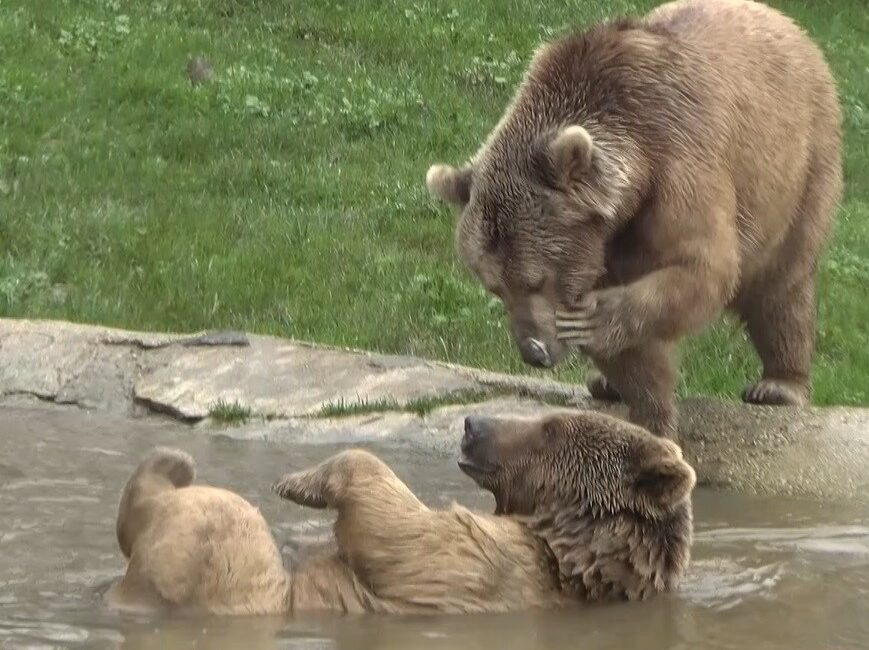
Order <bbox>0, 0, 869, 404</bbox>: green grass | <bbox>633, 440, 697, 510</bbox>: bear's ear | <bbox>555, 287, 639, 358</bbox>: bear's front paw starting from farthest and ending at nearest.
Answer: <bbox>0, 0, 869, 404</bbox>: green grass → <bbox>555, 287, 639, 358</bbox>: bear's front paw → <bbox>633, 440, 697, 510</bbox>: bear's ear

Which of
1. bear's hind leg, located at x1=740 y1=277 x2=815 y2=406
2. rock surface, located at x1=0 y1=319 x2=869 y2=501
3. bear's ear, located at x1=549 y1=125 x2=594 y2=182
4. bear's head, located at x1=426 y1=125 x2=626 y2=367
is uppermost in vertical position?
bear's ear, located at x1=549 y1=125 x2=594 y2=182

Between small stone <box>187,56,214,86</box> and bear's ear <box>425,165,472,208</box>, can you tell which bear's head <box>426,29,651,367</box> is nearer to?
bear's ear <box>425,165,472,208</box>

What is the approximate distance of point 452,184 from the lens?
23.8 ft

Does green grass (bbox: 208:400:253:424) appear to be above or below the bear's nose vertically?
below

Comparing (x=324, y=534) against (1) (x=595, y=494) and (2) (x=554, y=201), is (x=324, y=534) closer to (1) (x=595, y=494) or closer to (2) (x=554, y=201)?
(1) (x=595, y=494)

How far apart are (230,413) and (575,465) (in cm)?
266

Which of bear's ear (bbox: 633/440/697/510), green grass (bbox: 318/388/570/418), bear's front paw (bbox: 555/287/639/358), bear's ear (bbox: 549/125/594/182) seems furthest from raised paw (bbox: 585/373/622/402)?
bear's ear (bbox: 633/440/697/510)

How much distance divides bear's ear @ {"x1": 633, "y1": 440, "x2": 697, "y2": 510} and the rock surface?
191 cm

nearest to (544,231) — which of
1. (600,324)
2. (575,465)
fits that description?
(600,324)

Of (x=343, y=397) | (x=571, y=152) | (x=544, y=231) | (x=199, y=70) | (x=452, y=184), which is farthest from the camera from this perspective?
(x=199, y=70)

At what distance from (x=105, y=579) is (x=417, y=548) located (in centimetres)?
111

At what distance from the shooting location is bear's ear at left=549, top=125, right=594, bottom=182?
261 inches

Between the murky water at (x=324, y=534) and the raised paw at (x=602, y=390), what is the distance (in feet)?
3.49

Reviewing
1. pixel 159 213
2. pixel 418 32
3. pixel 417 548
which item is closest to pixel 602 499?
pixel 417 548
